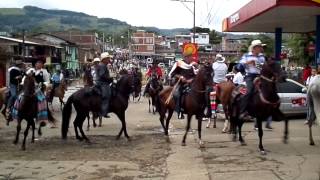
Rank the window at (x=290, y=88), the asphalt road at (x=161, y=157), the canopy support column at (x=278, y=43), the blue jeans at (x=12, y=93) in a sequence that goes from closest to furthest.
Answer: the asphalt road at (x=161, y=157) < the blue jeans at (x=12, y=93) < the window at (x=290, y=88) < the canopy support column at (x=278, y=43)

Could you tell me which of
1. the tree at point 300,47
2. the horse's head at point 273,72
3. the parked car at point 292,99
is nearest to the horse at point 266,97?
the horse's head at point 273,72

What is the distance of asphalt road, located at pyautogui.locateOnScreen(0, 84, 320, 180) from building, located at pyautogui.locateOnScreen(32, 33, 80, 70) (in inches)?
2476

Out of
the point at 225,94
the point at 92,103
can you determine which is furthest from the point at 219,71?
the point at 92,103

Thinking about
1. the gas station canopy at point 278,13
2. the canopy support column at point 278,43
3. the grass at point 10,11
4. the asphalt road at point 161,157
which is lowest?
the asphalt road at point 161,157

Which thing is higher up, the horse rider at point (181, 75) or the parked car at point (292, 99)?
the horse rider at point (181, 75)

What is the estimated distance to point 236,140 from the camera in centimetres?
1452

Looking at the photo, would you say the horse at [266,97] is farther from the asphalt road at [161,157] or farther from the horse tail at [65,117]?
the horse tail at [65,117]

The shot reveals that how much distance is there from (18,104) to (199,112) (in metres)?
4.71

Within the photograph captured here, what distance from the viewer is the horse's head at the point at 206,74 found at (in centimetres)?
1402

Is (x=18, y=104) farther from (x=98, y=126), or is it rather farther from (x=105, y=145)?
(x=98, y=126)

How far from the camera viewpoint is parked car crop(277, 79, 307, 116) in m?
19.3

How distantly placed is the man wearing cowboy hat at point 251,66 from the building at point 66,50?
65007mm

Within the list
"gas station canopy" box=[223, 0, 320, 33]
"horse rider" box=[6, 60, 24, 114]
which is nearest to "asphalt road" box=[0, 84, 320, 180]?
"horse rider" box=[6, 60, 24, 114]

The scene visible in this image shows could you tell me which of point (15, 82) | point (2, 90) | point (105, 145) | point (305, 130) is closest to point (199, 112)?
point (105, 145)
